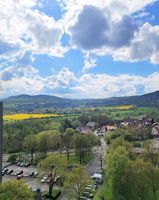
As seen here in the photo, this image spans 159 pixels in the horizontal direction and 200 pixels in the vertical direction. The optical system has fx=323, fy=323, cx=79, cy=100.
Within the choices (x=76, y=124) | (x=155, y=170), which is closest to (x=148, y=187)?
(x=155, y=170)

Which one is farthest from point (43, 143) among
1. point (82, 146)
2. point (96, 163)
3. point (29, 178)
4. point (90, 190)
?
point (90, 190)

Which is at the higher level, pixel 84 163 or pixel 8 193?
pixel 8 193

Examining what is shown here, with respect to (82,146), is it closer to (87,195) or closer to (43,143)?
(43,143)

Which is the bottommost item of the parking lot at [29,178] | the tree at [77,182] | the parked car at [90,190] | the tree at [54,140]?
the parking lot at [29,178]

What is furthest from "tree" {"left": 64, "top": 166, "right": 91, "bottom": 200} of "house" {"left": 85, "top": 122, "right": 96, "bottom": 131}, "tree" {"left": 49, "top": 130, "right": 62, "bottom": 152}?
"house" {"left": 85, "top": 122, "right": 96, "bottom": 131}

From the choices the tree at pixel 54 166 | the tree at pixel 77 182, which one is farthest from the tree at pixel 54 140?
the tree at pixel 77 182

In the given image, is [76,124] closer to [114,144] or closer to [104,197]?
[114,144]

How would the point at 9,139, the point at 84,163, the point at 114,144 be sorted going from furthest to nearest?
the point at 9,139, the point at 84,163, the point at 114,144

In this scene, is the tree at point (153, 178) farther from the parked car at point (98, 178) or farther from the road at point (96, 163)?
the road at point (96, 163)

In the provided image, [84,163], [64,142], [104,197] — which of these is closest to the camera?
[104,197]
